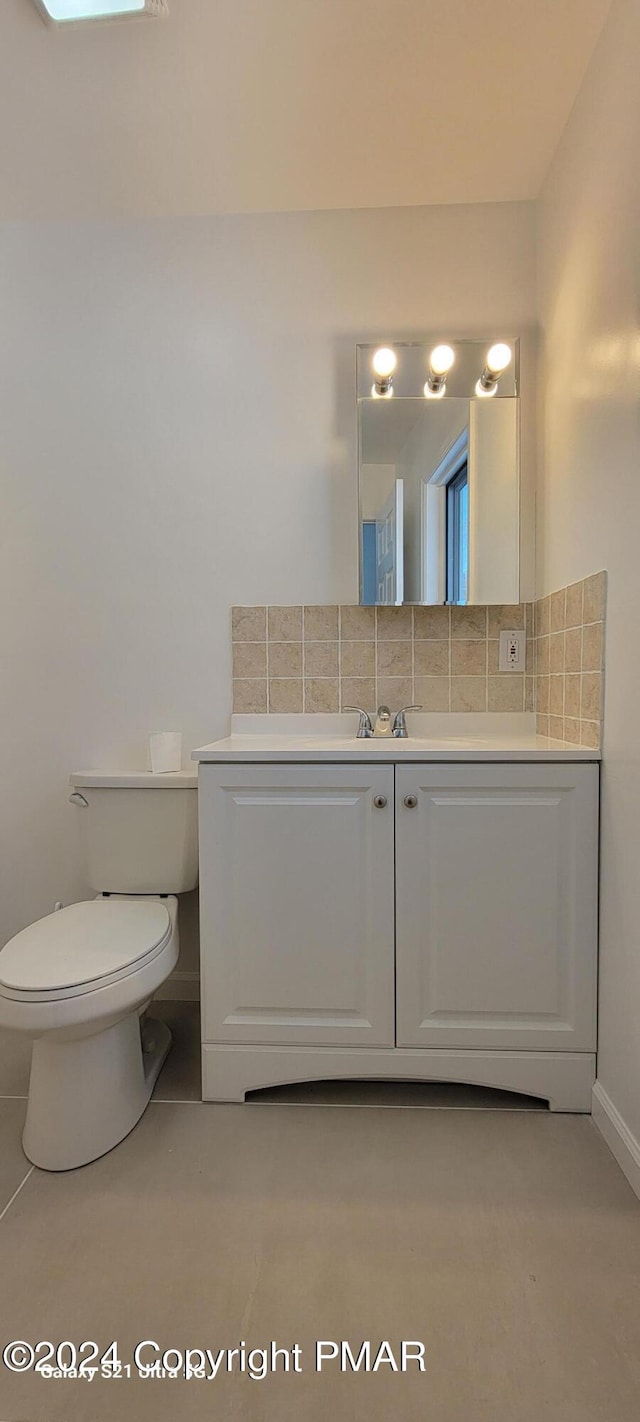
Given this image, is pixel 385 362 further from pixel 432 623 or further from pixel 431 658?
pixel 431 658

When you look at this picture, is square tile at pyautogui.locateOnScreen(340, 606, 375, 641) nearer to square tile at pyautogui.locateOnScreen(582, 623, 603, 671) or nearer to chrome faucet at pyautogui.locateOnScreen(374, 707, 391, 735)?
chrome faucet at pyautogui.locateOnScreen(374, 707, 391, 735)

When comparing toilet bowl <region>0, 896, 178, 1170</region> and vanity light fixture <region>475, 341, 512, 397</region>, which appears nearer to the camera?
toilet bowl <region>0, 896, 178, 1170</region>

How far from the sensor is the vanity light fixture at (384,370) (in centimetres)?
194

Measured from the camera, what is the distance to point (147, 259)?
2.00 metres

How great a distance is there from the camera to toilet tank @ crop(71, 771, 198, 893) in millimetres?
1814

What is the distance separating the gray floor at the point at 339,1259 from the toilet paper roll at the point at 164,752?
84 cm

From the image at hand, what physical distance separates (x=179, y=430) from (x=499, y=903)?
5.14 feet

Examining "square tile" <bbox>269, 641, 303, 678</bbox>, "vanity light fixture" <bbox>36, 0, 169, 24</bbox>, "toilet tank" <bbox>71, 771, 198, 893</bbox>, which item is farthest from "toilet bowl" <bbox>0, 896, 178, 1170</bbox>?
"vanity light fixture" <bbox>36, 0, 169, 24</bbox>

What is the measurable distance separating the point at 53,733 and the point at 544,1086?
5.29 feet

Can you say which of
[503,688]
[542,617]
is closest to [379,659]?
[503,688]

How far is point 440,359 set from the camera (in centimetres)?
192

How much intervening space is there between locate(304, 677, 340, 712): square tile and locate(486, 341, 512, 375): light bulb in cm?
98

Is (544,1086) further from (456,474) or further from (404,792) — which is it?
(456,474)

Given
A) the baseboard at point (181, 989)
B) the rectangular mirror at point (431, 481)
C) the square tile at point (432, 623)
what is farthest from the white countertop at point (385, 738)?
the baseboard at point (181, 989)
